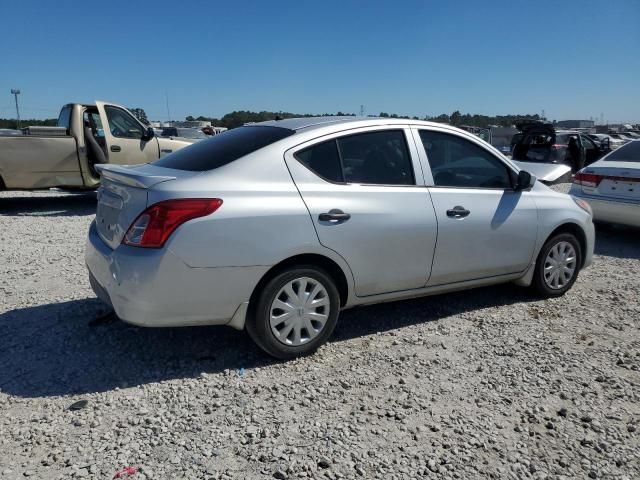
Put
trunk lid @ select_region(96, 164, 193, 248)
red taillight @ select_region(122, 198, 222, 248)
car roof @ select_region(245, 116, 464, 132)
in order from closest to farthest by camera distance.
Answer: red taillight @ select_region(122, 198, 222, 248), trunk lid @ select_region(96, 164, 193, 248), car roof @ select_region(245, 116, 464, 132)

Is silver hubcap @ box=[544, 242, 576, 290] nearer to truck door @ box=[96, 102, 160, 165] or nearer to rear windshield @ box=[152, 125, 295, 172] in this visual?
rear windshield @ box=[152, 125, 295, 172]

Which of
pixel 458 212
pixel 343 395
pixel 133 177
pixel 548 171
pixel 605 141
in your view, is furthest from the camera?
pixel 605 141

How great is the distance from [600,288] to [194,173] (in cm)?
431

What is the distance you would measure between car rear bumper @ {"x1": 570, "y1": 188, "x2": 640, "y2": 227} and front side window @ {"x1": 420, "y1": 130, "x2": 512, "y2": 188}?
3608mm

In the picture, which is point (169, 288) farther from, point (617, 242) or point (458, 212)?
point (617, 242)

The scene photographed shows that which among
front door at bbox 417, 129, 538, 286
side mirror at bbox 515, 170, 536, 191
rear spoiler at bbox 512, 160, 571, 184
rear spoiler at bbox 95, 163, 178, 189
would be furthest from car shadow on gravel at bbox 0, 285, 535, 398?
rear spoiler at bbox 512, 160, 571, 184

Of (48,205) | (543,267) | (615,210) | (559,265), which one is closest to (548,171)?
(615,210)

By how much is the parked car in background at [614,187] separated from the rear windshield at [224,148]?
5.57 m

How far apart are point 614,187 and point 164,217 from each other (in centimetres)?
666

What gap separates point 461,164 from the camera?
4.58 meters

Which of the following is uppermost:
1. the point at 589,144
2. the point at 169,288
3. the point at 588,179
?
the point at 589,144

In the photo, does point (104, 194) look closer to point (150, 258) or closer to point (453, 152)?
point (150, 258)

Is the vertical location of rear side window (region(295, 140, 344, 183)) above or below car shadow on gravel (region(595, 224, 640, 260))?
above

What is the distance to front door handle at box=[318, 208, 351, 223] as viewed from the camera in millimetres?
3666
